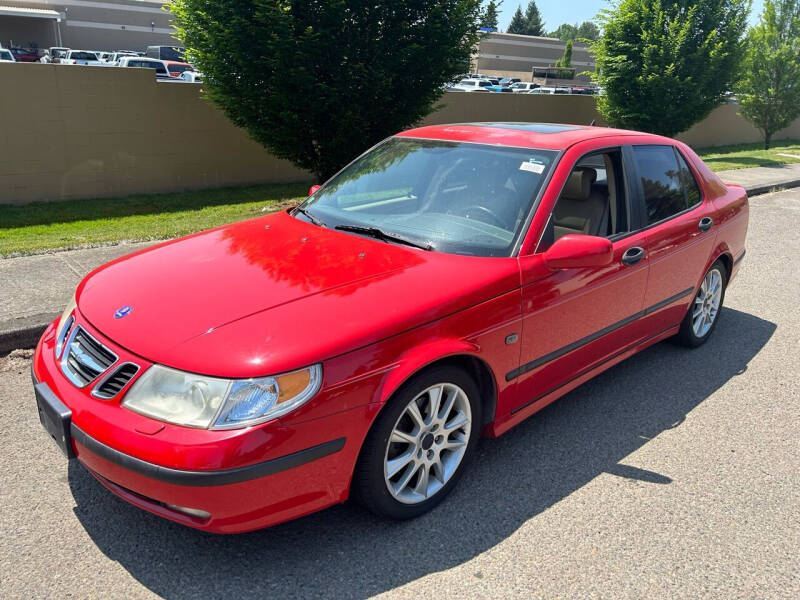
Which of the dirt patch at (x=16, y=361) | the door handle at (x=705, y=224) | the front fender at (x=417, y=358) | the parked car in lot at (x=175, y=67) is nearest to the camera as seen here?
the front fender at (x=417, y=358)

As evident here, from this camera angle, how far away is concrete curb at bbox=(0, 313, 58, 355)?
4453 millimetres

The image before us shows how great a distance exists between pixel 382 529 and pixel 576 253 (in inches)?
61.1

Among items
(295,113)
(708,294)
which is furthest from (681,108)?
(708,294)

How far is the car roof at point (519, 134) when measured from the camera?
12.4 ft

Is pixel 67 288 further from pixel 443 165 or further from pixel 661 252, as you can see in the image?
pixel 661 252

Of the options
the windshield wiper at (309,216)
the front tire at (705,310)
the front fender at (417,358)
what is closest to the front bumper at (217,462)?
the front fender at (417,358)

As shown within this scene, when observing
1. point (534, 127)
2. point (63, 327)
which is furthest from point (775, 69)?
point (63, 327)

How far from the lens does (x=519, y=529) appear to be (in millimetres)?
2926

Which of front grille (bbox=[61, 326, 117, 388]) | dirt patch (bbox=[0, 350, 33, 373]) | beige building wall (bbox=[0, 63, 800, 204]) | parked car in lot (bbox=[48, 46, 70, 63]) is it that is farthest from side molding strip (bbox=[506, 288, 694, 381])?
parked car in lot (bbox=[48, 46, 70, 63])

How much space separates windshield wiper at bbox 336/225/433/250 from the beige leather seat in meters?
0.94

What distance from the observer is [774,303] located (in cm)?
621

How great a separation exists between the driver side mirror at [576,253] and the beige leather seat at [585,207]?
1.65 feet

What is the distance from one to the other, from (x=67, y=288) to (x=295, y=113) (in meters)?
4.52

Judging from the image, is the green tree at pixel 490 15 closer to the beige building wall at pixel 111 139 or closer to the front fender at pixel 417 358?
the beige building wall at pixel 111 139
